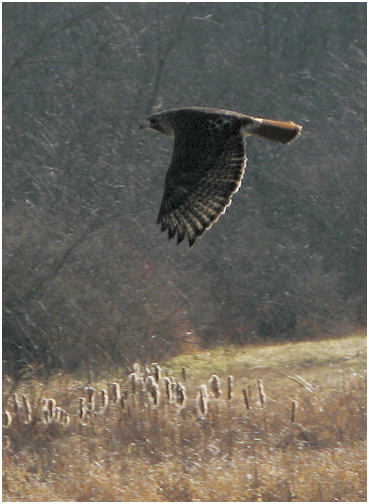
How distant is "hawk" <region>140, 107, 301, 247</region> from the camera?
13.9 ft

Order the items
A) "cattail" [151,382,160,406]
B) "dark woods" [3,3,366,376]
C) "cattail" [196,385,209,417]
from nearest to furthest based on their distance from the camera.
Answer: "cattail" [196,385,209,417]
"cattail" [151,382,160,406]
"dark woods" [3,3,366,376]

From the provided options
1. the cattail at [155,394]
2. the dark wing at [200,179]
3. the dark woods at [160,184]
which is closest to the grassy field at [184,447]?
the cattail at [155,394]

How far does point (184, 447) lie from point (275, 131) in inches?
153

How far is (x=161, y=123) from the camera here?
453 centimetres

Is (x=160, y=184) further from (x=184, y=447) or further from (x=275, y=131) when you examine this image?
(x=275, y=131)

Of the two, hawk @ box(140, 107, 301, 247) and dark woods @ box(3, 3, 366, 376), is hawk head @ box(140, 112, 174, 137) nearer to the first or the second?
hawk @ box(140, 107, 301, 247)

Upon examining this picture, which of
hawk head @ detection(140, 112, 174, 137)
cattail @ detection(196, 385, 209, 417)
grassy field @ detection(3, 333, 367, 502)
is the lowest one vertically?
grassy field @ detection(3, 333, 367, 502)

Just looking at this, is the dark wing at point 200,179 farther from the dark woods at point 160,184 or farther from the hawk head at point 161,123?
the dark woods at point 160,184

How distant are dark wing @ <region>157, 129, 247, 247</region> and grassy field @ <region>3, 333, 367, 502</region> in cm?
210

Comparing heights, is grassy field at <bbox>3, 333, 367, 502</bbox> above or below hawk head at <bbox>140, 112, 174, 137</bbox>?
below

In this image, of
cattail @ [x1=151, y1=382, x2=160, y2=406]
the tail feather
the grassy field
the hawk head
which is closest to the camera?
the tail feather

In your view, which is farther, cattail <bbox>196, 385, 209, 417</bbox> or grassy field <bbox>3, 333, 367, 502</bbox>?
grassy field <bbox>3, 333, 367, 502</bbox>

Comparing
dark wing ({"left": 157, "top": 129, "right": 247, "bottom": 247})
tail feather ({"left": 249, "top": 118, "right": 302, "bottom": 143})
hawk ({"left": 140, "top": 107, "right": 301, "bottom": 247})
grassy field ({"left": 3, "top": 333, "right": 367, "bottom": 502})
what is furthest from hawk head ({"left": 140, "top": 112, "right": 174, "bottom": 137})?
grassy field ({"left": 3, "top": 333, "right": 367, "bottom": 502})

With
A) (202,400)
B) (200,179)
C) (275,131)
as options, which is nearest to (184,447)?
(202,400)
